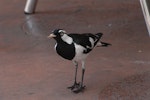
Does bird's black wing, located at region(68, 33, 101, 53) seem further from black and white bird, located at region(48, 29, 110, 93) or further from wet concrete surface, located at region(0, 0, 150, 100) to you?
wet concrete surface, located at region(0, 0, 150, 100)

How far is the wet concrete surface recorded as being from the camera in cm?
353

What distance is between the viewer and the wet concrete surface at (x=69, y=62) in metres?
3.53

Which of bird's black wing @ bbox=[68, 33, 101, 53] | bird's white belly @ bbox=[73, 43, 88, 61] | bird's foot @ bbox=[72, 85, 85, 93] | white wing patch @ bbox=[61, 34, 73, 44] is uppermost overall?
white wing patch @ bbox=[61, 34, 73, 44]

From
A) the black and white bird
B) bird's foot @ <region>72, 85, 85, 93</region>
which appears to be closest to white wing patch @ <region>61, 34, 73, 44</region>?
the black and white bird

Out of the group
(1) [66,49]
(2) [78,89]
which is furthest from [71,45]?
(2) [78,89]

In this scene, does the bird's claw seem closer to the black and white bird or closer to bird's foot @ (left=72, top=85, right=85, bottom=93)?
bird's foot @ (left=72, top=85, right=85, bottom=93)

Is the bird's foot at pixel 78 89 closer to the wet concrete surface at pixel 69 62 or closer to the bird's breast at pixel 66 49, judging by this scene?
the wet concrete surface at pixel 69 62

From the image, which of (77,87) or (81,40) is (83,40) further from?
(77,87)

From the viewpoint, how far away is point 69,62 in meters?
4.05

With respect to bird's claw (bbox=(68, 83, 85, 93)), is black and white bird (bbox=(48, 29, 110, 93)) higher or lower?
higher

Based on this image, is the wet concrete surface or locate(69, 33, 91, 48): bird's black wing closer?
locate(69, 33, 91, 48): bird's black wing

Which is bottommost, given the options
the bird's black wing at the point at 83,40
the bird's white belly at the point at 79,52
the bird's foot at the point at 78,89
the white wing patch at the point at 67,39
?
the bird's foot at the point at 78,89

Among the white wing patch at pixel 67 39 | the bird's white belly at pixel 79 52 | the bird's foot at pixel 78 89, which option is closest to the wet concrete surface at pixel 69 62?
the bird's foot at pixel 78 89

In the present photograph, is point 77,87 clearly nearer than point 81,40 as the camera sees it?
No
